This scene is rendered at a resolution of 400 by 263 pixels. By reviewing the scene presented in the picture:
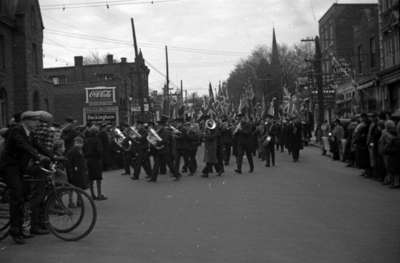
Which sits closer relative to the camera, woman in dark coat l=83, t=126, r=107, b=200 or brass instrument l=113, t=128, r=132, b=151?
woman in dark coat l=83, t=126, r=107, b=200

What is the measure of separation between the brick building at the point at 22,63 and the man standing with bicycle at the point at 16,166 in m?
22.1

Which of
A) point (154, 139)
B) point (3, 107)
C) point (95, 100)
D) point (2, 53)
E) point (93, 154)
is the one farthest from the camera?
point (95, 100)

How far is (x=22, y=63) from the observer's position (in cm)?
3180

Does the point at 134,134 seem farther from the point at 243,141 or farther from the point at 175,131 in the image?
the point at 243,141

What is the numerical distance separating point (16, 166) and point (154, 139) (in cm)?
877

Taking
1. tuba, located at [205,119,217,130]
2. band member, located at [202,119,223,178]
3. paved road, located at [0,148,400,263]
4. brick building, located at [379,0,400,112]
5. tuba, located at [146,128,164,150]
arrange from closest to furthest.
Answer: paved road, located at [0,148,400,263], tuba, located at [146,128,164,150], band member, located at [202,119,223,178], tuba, located at [205,119,217,130], brick building, located at [379,0,400,112]

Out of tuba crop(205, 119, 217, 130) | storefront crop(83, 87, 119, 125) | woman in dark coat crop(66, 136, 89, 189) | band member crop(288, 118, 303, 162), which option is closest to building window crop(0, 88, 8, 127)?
band member crop(288, 118, 303, 162)

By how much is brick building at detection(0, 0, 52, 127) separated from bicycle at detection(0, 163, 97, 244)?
22.0 metres

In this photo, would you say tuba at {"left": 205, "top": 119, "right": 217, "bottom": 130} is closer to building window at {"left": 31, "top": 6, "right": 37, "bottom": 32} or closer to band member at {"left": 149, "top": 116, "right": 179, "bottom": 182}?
band member at {"left": 149, "top": 116, "right": 179, "bottom": 182}

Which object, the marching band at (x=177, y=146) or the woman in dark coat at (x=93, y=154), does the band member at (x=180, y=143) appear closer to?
the marching band at (x=177, y=146)

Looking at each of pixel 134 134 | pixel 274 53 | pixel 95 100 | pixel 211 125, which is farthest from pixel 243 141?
pixel 274 53

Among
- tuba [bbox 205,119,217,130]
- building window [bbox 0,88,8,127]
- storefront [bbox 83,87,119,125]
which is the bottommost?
tuba [bbox 205,119,217,130]

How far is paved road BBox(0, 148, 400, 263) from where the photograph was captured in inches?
267

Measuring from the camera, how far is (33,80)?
108 feet
